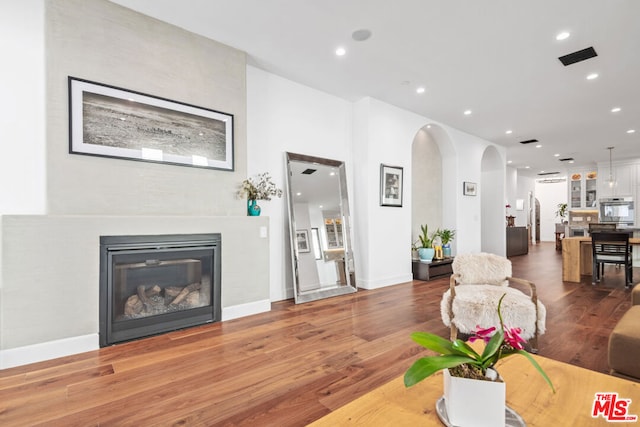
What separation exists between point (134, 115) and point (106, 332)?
6.38 ft

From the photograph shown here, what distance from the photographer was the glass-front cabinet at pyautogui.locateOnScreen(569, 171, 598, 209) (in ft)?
35.6

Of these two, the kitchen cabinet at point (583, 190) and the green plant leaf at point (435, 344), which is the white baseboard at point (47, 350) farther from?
the kitchen cabinet at point (583, 190)

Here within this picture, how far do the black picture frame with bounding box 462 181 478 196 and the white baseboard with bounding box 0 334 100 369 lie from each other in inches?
264

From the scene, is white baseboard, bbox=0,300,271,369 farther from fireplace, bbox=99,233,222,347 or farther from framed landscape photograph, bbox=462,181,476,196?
framed landscape photograph, bbox=462,181,476,196

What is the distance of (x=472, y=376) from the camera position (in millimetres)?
963

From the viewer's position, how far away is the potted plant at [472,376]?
0.91 m

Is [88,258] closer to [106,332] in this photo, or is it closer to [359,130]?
[106,332]

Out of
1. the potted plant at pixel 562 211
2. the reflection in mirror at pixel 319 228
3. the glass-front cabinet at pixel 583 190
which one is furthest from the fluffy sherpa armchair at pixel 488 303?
the potted plant at pixel 562 211

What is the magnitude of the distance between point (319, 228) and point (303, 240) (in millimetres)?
335

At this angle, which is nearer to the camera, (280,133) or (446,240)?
(280,133)

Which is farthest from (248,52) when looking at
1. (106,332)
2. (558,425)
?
(558,425)

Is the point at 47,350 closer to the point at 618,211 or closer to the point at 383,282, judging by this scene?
the point at 383,282

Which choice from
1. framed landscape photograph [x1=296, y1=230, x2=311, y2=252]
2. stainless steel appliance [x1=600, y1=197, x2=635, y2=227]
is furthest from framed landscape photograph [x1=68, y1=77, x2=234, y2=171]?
stainless steel appliance [x1=600, y1=197, x2=635, y2=227]

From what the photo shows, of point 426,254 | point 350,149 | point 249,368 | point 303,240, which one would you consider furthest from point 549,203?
point 249,368
